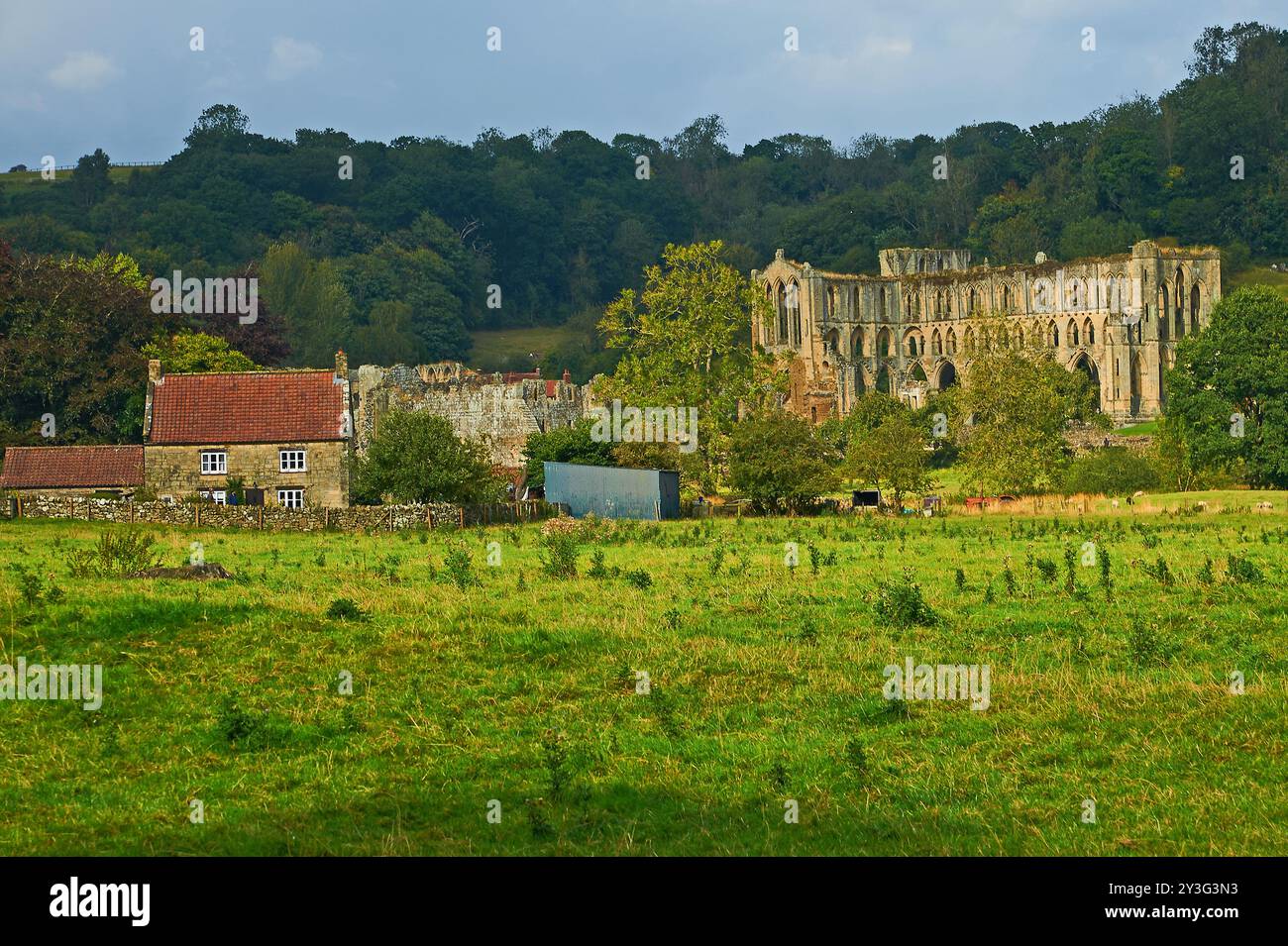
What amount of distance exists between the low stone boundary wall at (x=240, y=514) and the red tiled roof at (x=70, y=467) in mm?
11387

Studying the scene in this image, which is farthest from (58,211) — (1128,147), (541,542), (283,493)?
(541,542)

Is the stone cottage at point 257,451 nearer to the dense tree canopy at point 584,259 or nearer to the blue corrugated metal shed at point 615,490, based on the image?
the blue corrugated metal shed at point 615,490

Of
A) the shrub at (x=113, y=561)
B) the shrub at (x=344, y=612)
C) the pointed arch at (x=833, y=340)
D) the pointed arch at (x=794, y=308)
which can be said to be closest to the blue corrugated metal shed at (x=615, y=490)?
the shrub at (x=113, y=561)

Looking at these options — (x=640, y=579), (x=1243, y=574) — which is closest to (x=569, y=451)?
(x=640, y=579)

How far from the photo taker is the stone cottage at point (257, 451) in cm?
6022

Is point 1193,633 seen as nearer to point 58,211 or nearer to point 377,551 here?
point 377,551

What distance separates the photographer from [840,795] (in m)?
17.8

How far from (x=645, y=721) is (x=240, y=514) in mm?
31891

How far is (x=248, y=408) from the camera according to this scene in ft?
201

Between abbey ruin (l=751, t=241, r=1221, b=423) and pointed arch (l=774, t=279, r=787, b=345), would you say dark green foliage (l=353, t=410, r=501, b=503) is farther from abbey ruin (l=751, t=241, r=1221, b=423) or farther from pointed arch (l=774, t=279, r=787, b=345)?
pointed arch (l=774, t=279, r=787, b=345)

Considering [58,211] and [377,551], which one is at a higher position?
[58,211]

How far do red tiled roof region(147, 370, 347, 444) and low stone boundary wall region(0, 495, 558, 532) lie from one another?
999 centimetres
